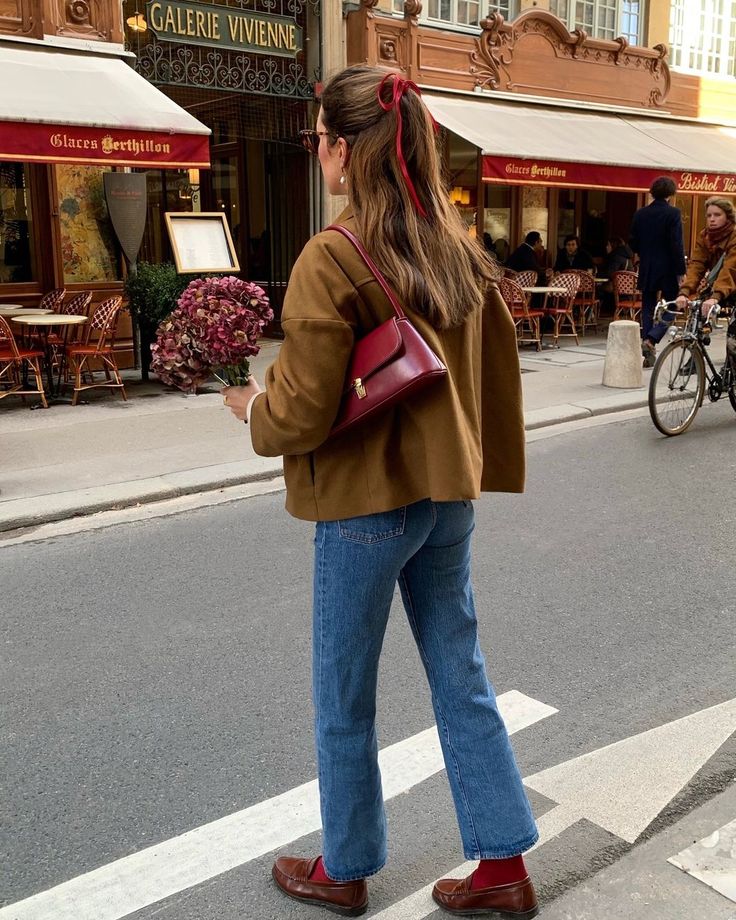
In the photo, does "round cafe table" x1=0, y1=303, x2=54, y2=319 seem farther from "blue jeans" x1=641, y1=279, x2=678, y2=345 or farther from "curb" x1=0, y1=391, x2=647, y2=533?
"blue jeans" x1=641, y1=279, x2=678, y2=345

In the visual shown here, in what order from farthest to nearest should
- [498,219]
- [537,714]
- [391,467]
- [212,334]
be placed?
[498,219] < [537,714] < [212,334] < [391,467]

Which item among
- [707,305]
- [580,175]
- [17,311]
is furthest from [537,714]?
[580,175]

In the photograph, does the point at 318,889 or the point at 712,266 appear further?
the point at 712,266

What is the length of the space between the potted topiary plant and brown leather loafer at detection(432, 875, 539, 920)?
8.80 meters

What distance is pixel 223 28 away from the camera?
40.4ft

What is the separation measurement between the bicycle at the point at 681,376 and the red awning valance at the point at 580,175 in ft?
16.6

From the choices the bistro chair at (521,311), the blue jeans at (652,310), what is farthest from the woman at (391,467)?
the bistro chair at (521,311)

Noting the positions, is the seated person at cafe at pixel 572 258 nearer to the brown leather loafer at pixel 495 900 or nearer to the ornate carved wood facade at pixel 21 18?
the ornate carved wood facade at pixel 21 18

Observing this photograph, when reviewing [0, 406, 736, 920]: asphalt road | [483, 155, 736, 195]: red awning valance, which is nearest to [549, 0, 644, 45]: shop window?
[483, 155, 736, 195]: red awning valance

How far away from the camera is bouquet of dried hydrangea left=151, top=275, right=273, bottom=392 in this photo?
2.20 m

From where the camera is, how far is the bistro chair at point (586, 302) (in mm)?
15398

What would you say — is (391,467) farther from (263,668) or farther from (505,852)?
(263,668)

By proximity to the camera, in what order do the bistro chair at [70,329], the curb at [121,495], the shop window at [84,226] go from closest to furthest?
1. the curb at [121,495]
2. the bistro chair at [70,329]
3. the shop window at [84,226]

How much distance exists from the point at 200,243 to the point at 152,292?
750 mm
